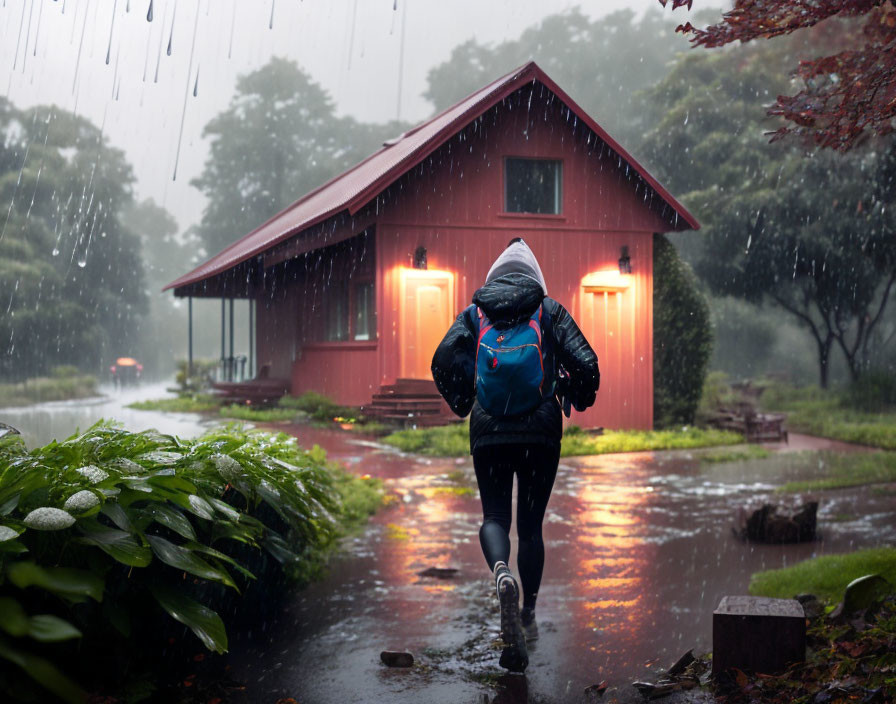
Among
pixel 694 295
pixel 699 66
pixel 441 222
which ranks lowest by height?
pixel 694 295

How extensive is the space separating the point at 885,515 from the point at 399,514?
4427mm

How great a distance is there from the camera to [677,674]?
4160mm

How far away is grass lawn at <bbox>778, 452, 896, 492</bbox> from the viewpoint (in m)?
10.1

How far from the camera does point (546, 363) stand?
4.47 m

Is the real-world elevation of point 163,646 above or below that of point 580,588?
above

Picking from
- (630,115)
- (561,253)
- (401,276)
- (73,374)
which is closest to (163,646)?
Answer: (401,276)

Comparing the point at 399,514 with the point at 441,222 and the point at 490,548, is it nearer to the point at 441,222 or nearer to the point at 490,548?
the point at 490,548

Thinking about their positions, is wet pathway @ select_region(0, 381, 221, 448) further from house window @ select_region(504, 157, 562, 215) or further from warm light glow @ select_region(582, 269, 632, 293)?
warm light glow @ select_region(582, 269, 632, 293)

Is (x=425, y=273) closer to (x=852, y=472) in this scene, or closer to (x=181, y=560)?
(x=852, y=472)

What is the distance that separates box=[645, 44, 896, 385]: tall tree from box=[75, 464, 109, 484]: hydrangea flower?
15407 millimetres

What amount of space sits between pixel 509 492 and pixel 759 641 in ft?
4.37

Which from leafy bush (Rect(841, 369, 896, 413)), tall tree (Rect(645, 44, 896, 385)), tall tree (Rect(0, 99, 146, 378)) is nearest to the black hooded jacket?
tall tree (Rect(645, 44, 896, 385))

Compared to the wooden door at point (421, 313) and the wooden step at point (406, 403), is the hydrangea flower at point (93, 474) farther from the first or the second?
the wooden door at point (421, 313)

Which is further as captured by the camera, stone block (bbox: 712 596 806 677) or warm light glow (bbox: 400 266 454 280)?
warm light glow (bbox: 400 266 454 280)
